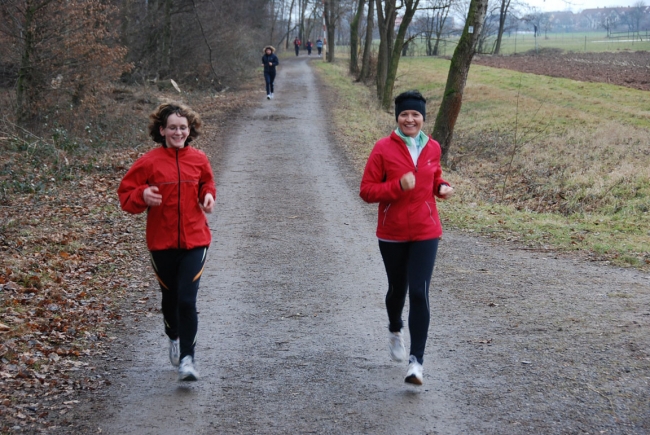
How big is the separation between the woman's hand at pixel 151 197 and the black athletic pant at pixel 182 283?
1.21 feet

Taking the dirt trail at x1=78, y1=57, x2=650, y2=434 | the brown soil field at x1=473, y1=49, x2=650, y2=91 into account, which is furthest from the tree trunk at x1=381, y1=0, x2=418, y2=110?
the dirt trail at x1=78, y1=57, x2=650, y2=434

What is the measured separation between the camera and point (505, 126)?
84.3 feet

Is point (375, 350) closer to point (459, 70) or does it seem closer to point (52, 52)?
point (459, 70)

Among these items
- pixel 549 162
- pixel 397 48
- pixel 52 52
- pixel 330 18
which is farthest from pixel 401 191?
pixel 330 18

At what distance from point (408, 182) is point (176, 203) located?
1590 mm

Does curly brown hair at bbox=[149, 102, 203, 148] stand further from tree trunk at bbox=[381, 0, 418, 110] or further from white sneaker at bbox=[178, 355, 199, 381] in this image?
tree trunk at bbox=[381, 0, 418, 110]

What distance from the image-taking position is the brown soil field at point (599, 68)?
1523 inches

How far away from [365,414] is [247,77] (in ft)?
115

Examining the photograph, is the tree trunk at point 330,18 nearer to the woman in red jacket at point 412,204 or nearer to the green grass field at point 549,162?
the green grass field at point 549,162

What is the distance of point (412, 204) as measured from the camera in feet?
15.5

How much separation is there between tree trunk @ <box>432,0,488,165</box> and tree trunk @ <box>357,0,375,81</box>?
748 inches

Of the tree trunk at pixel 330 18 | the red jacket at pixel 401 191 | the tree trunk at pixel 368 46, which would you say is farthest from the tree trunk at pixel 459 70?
the tree trunk at pixel 330 18

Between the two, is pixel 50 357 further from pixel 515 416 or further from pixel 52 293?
pixel 515 416

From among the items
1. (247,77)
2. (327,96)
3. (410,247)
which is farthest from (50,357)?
(247,77)
